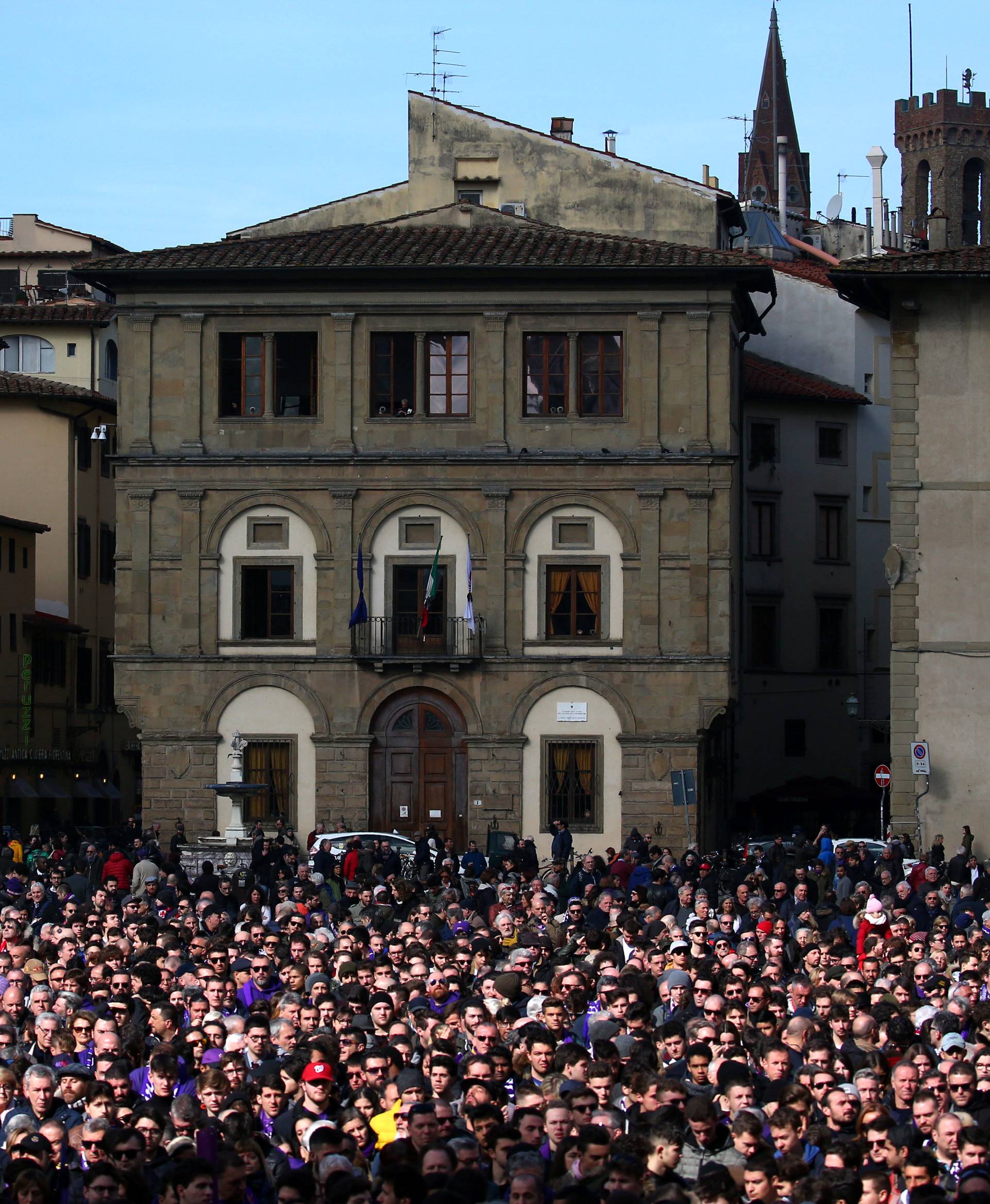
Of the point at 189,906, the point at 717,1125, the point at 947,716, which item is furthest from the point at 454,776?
the point at 717,1125

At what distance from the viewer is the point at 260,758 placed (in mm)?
43594

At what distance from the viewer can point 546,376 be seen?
4378 centimetres

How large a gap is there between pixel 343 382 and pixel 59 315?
84.0 feet

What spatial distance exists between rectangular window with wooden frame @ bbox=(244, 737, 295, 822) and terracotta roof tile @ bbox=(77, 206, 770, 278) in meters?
8.60

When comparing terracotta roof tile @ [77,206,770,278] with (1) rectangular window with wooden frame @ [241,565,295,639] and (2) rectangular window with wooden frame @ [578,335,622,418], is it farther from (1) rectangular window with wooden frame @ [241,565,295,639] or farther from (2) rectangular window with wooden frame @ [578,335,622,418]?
(1) rectangular window with wooden frame @ [241,565,295,639]

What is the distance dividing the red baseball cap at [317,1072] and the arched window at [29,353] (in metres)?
56.3

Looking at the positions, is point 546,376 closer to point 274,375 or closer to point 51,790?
point 274,375

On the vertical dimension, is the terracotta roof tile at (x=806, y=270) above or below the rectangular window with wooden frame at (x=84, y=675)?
above

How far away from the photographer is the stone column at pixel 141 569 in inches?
1724

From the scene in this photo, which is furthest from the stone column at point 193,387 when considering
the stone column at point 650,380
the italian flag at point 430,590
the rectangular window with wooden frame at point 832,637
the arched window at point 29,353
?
the arched window at point 29,353

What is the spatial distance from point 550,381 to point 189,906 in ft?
64.9

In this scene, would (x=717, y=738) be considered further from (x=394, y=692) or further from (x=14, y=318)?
(x=14, y=318)

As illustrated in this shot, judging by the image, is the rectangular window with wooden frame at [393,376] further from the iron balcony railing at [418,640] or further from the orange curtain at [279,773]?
the orange curtain at [279,773]

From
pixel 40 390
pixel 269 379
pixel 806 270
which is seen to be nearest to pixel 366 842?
pixel 269 379
